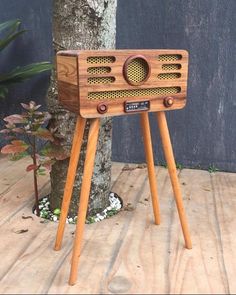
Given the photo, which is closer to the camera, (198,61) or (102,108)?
(102,108)

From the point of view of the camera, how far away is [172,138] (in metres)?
3.07

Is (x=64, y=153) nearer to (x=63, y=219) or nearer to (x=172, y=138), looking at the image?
(x=63, y=219)

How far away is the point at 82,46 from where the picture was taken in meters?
2.06

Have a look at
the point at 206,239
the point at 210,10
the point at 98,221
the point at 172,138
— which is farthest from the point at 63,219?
the point at 210,10

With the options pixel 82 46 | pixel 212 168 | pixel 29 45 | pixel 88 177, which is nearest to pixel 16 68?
pixel 29 45

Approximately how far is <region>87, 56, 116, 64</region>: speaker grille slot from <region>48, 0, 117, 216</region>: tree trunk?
500mm

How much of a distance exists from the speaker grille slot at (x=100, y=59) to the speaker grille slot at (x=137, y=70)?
74mm

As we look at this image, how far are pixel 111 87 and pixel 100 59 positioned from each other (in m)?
0.11

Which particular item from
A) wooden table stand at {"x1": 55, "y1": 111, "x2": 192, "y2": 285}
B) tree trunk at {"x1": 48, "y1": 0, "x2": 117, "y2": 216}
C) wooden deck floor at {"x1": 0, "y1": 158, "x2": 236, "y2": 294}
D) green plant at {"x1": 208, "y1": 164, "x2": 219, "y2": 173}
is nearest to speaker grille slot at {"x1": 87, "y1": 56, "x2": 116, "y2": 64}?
wooden table stand at {"x1": 55, "y1": 111, "x2": 192, "y2": 285}

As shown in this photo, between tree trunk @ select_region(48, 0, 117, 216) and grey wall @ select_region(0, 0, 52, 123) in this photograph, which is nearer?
tree trunk @ select_region(48, 0, 117, 216)

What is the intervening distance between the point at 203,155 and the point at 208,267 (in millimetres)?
1363

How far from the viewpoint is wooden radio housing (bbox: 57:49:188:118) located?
157cm

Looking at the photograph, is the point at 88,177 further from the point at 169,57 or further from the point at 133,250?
the point at 169,57

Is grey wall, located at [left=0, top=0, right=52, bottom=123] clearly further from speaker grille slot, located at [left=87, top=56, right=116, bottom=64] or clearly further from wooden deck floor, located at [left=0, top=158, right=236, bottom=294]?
speaker grille slot, located at [left=87, top=56, right=116, bottom=64]
